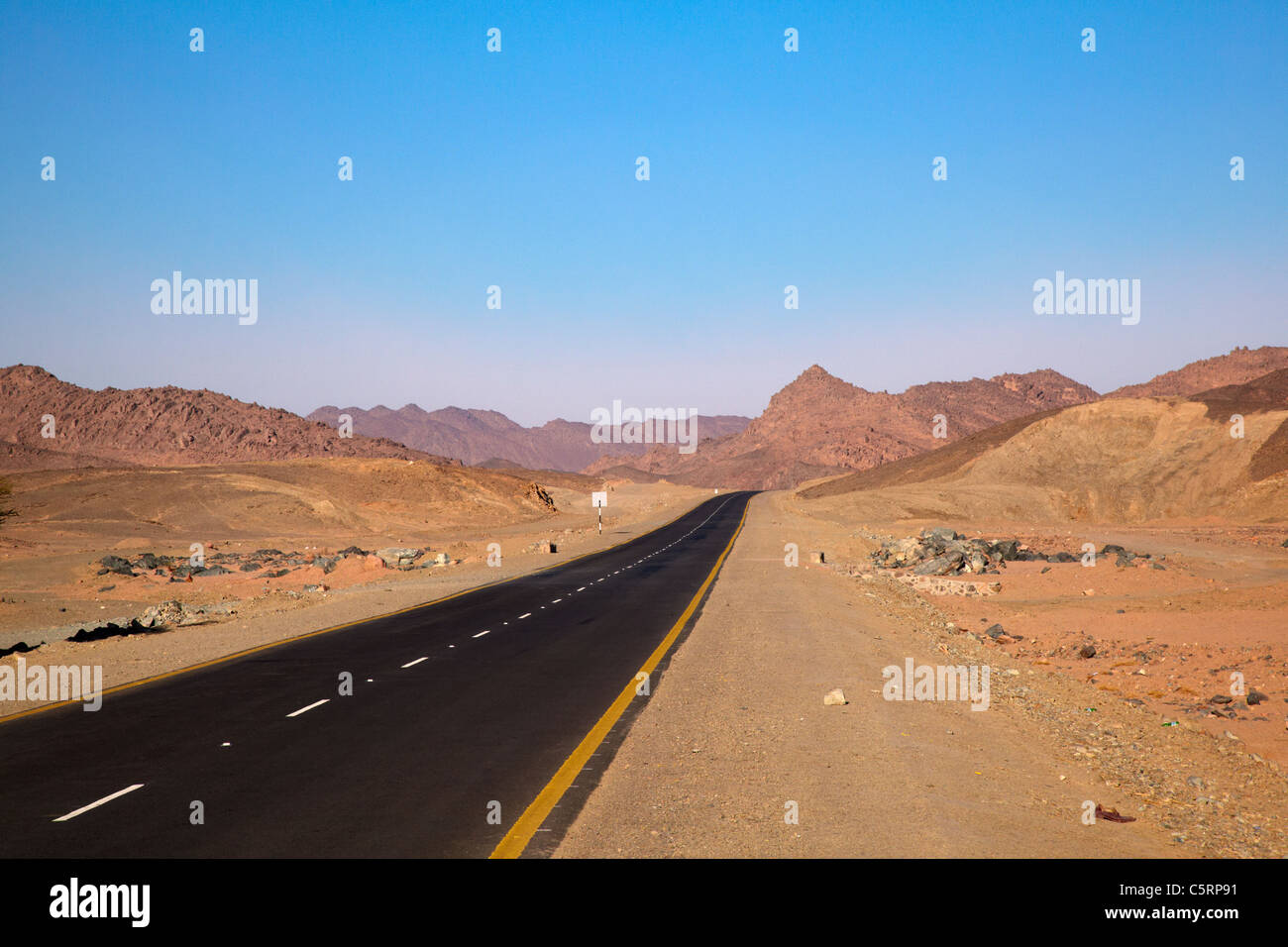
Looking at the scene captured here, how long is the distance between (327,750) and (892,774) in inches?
234

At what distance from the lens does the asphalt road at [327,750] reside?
22.8 feet

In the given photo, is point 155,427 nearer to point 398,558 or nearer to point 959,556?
point 398,558

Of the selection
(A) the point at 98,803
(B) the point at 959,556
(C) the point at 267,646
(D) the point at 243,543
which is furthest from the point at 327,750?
(D) the point at 243,543

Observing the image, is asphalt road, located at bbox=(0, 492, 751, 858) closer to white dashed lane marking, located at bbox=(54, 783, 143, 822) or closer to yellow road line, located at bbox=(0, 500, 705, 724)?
white dashed lane marking, located at bbox=(54, 783, 143, 822)

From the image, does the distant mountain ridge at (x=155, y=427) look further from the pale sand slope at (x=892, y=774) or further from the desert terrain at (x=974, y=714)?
the pale sand slope at (x=892, y=774)

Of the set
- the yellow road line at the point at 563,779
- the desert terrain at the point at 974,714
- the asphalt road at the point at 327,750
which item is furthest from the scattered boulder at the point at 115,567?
the yellow road line at the point at 563,779

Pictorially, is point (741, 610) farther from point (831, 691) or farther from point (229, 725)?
point (229, 725)

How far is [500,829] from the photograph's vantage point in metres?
6.96

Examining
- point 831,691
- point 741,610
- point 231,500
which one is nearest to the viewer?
point 831,691

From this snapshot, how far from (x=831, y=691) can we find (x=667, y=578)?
20.9 m

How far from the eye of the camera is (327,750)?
382 inches

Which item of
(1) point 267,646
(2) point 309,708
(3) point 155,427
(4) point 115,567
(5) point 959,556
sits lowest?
(4) point 115,567
